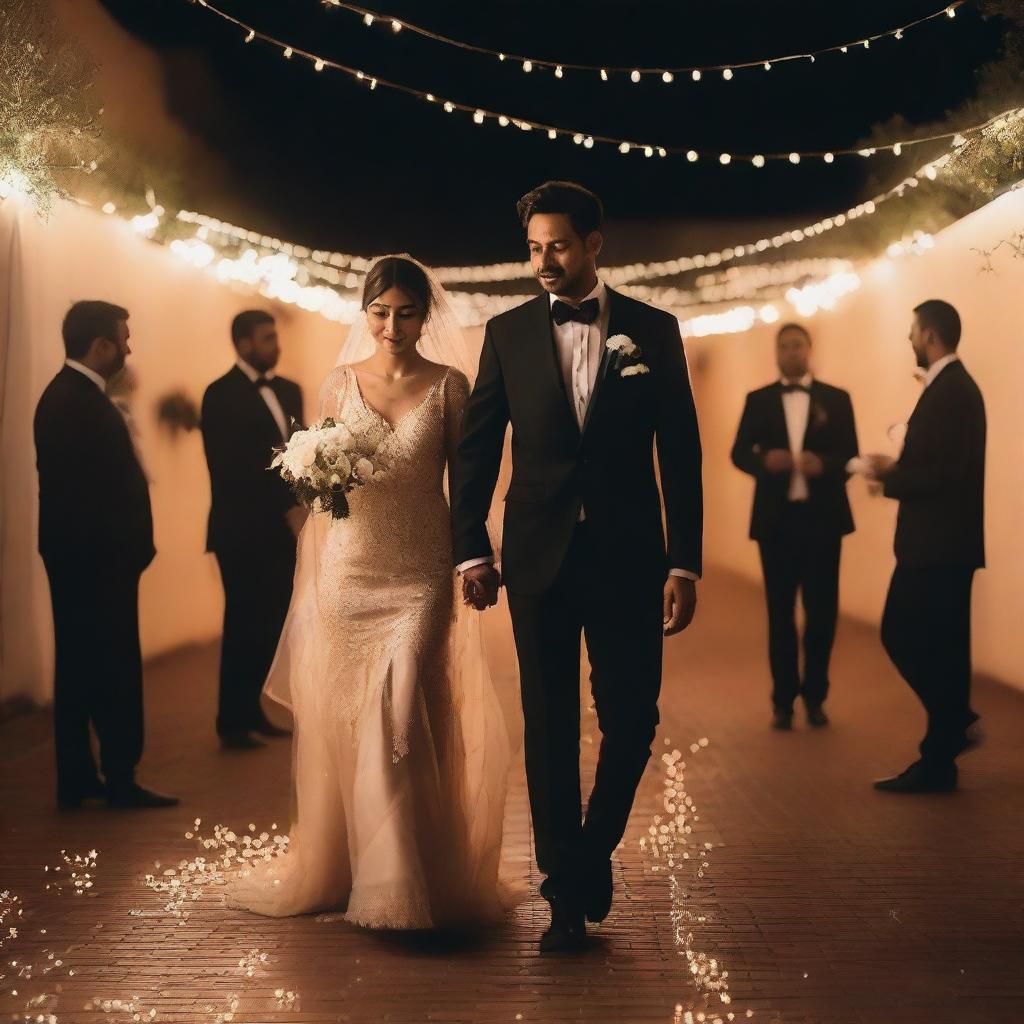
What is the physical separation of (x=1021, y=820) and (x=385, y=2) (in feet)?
15.4

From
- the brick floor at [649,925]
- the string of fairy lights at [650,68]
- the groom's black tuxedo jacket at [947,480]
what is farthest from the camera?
the string of fairy lights at [650,68]

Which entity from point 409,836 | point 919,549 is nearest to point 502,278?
point 919,549

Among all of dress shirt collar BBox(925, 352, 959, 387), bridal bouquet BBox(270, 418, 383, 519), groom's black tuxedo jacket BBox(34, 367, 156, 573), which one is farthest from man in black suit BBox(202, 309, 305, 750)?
dress shirt collar BBox(925, 352, 959, 387)

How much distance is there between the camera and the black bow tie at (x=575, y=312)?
373 cm

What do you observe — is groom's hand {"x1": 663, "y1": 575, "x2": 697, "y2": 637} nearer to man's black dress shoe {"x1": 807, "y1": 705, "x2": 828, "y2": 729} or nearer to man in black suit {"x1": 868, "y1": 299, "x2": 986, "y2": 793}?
man in black suit {"x1": 868, "y1": 299, "x2": 986, "y2": 793}

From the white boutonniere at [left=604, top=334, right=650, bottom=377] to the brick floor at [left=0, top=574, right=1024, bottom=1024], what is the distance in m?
1.48

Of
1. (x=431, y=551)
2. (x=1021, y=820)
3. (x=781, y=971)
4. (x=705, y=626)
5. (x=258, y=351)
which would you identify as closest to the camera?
(x=781, y=971)

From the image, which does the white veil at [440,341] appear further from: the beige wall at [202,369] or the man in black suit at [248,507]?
the man in black suit at [248,507]

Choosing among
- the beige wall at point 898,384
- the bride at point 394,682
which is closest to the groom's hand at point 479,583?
the bride at point 394,682

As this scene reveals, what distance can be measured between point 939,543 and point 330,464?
2772mm

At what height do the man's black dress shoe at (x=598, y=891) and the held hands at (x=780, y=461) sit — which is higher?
the held hands at (x=780, y=461)

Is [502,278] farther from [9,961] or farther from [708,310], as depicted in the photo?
[9,961]

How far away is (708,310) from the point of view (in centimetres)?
1390

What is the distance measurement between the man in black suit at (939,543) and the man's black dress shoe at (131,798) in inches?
111
